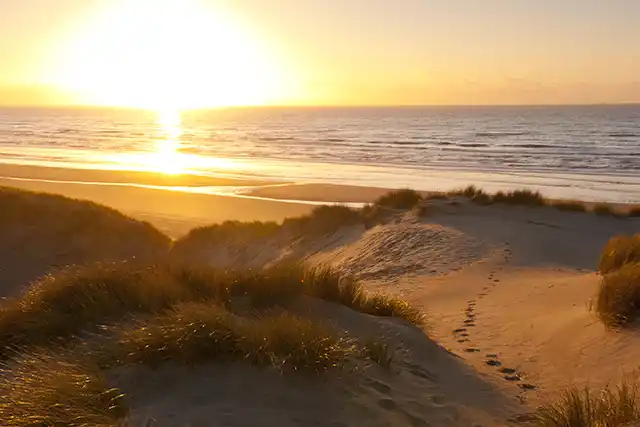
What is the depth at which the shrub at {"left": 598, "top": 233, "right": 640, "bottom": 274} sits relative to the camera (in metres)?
9.57

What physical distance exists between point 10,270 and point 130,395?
1222cm

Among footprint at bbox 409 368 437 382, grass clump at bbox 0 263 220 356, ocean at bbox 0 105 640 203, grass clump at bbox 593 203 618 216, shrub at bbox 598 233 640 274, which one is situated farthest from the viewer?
ocean at bbox 0 105 640 203

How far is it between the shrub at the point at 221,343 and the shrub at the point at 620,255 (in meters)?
6.59

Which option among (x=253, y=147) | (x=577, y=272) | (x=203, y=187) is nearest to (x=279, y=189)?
(x=203, y=187)

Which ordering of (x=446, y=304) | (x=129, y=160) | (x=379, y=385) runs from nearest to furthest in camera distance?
(x=379, y=385), (x=446, y=304), (x=129, y=160)

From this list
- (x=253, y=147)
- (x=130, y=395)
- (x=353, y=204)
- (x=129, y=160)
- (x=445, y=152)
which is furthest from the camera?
(x=253, y=147)

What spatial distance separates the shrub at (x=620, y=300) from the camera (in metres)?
7.04

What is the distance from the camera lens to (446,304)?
33.1 ft

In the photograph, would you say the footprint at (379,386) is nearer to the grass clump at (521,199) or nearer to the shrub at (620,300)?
the shrub at (620,300)

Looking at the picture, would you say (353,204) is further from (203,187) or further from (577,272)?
(577,272)

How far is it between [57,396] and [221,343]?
1289 mm

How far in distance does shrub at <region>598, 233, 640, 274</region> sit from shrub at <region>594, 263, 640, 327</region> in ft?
6.67

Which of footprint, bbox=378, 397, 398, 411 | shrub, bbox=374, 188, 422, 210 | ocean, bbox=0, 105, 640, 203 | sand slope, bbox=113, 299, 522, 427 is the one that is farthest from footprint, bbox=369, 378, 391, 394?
ocean, bbox=0, 105, 640, 203

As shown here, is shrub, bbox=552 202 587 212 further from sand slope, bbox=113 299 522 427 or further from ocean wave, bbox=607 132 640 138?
ocean wave, bbox=607 132 640 138
